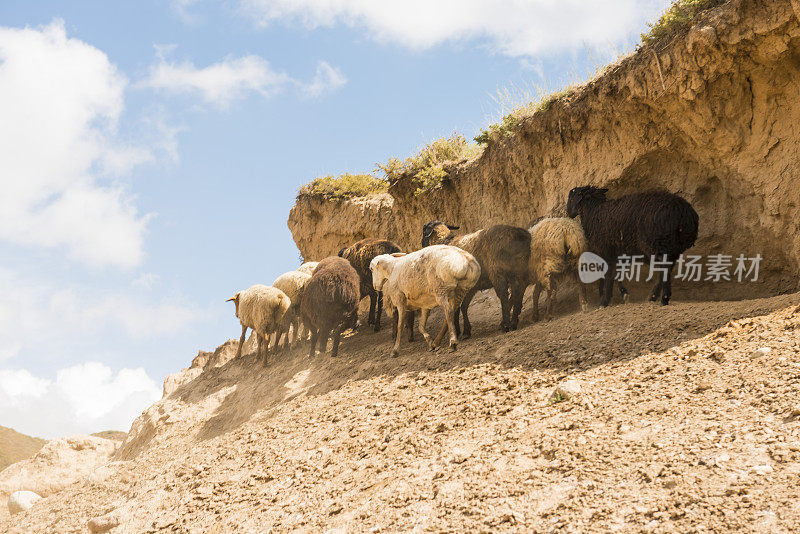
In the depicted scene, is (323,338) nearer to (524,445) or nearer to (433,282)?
(433,282)

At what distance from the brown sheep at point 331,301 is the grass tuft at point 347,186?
23.4 ft

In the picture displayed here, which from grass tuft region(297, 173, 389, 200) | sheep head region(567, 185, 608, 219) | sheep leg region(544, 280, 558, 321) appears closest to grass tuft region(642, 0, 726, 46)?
sheep head region(567, 185, 608, 219)

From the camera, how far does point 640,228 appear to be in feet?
29.5

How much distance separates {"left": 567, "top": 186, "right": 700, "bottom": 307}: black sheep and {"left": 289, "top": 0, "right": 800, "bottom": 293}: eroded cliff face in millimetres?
1109

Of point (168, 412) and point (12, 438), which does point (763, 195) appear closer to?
point (168, 412)

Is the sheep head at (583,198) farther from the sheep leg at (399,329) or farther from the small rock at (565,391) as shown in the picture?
→ the small rock at (565,391)

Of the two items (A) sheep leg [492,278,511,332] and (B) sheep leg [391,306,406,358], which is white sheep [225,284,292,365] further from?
(A) sheep leg [492,278,511,332]

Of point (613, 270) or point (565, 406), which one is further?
point (613, 270)

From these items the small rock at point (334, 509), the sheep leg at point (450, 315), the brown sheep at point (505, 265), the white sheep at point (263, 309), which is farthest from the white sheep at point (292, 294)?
the small rock at point (334, 509)

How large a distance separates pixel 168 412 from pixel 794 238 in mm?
11911

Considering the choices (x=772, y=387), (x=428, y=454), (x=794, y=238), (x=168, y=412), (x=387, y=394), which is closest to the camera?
(x=772, y=387)

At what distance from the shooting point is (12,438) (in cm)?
2706

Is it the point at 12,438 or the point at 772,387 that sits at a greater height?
the point at 772,387

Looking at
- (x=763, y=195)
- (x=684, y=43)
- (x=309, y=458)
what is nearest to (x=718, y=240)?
(x=763, y=195)
